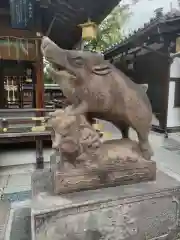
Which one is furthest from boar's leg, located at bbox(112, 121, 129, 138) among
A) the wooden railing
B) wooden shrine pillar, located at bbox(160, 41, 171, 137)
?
wooden shrine pillar, located at bbox(160, 41, 171, 137)

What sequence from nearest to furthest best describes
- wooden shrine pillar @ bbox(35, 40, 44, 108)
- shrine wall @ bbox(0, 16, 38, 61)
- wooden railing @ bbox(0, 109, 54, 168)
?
wooden railing @ bbox(0, 109, 54, 168) → shrine wall @ bbox(0, 16, 38, 61) → wooden shrine pillar @ bbox(35, 40, 44, 108)

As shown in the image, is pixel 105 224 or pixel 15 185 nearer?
pixel 105 224

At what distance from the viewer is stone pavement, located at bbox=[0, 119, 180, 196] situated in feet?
9.00

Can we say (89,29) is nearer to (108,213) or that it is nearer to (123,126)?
(123,126)

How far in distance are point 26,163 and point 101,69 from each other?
255 cm

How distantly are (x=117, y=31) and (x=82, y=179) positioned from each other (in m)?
8.19

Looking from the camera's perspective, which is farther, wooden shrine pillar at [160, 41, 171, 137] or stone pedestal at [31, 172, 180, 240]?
wooden shrine pillar at [160, 41, 171, 137]

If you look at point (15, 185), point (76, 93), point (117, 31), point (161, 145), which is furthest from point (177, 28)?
point (117, 31)

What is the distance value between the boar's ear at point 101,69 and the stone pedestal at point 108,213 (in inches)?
30.3

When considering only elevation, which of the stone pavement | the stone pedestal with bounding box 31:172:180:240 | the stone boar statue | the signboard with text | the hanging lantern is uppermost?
the signboard with text

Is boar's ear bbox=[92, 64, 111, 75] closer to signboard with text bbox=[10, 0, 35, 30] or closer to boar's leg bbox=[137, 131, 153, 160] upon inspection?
boar's leg bbox=[137, 131, 153, 160]

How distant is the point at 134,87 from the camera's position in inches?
62.6

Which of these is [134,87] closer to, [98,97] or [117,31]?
[98,97]

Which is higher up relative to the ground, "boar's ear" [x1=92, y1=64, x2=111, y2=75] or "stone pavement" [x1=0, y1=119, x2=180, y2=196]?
"boar's ear" [x1=92, y1=64, x2=111, y2=75]
